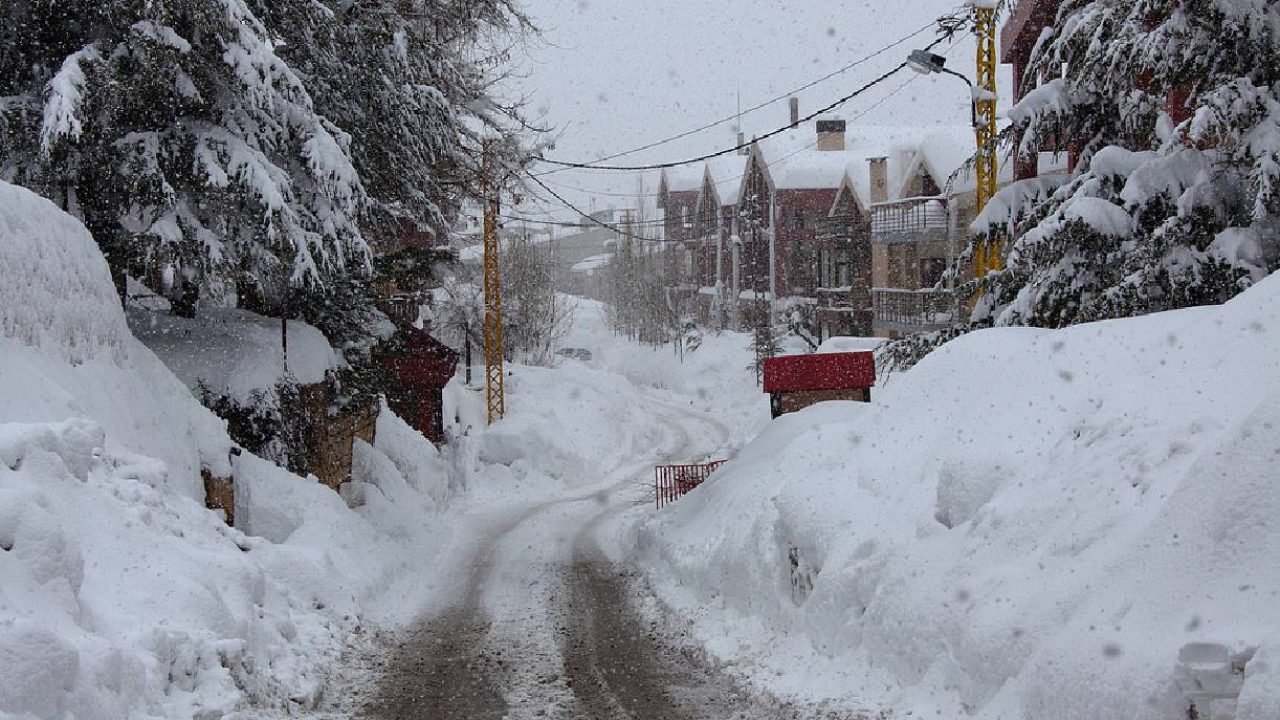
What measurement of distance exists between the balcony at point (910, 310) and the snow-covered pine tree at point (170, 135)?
2398cm

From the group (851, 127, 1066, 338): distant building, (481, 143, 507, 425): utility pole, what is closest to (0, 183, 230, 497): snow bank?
(481, 143, 507, 425): utility pole

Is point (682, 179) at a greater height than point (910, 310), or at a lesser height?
greater

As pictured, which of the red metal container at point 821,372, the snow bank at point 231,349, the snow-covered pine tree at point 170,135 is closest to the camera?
the snow-covered pine tree at point 170,135

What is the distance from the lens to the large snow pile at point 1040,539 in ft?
20.5

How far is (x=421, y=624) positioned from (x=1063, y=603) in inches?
317

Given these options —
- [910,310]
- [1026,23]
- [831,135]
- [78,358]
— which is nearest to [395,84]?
[78,358]

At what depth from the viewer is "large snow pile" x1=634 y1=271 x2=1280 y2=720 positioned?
6262mm

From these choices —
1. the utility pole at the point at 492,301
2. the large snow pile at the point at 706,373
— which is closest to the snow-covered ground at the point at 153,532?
the utility pole at the point at 492,301

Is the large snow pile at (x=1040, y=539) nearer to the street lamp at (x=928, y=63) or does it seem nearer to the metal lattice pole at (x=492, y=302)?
the street lamp at (x=928, y=63)

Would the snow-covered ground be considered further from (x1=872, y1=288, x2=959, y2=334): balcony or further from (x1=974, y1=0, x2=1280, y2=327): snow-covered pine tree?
(x1=872, y1=288, x2=959, y2=334): balcony

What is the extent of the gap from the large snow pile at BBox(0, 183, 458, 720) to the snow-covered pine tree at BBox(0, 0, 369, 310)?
5.16 feet

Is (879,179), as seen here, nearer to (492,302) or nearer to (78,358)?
(492,302)

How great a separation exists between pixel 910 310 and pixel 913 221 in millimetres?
3673

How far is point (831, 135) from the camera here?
60.3m
